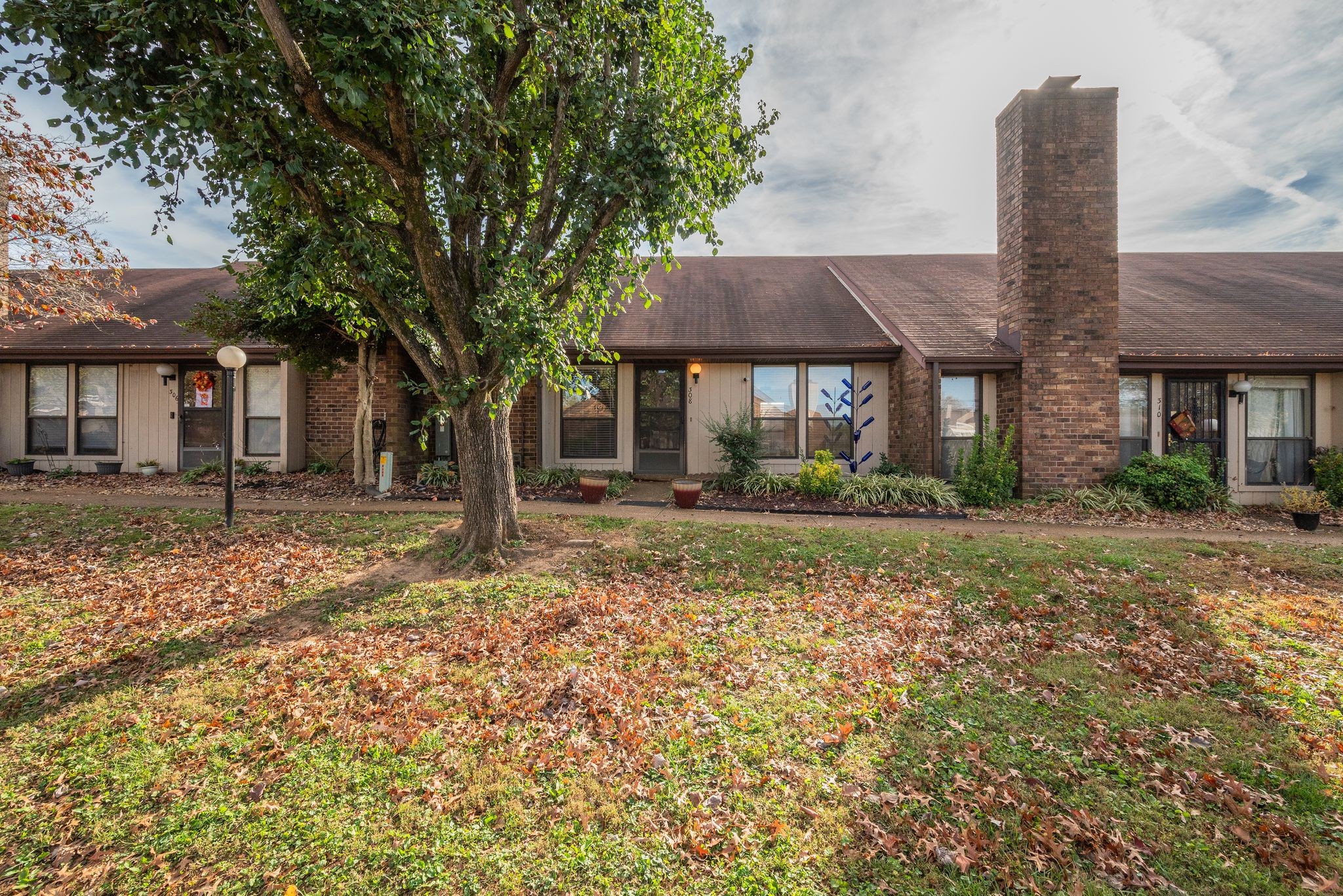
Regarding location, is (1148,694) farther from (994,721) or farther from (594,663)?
(594,663)

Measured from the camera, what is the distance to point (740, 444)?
10.3m

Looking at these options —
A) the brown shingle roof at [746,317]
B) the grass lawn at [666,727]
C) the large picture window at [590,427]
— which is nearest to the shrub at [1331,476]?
the grass lawn at [666,727]

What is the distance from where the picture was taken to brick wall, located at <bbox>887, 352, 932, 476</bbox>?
968 centimetres

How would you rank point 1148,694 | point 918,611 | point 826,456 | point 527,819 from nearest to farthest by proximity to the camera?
point 527,819
point 1148,694
point 918,611
point 826,456

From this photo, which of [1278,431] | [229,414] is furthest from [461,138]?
[1278,431]

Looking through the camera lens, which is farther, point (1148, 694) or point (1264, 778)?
point (1148, 694)

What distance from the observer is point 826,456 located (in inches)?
376

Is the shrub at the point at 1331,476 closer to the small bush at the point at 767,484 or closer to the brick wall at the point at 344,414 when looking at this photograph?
the small bush at the point at 767,484

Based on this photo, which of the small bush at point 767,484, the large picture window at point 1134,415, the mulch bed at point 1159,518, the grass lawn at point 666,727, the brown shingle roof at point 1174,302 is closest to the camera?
the grass lawn at point 666,727

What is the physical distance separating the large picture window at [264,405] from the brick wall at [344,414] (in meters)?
0.62

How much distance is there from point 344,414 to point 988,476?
12893mm

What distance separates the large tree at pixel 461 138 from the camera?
399 centimetres

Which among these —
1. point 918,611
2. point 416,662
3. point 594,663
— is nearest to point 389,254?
point 416,662

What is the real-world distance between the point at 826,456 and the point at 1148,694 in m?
6.17
